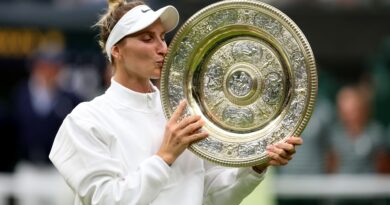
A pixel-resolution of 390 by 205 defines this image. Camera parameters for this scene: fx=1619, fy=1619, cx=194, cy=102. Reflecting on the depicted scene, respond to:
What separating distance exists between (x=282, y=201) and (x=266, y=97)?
5.49 metres

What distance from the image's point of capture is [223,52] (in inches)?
257

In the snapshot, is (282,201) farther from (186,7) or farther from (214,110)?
(214,110)

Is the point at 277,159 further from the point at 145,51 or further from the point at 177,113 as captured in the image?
the point at 145,51

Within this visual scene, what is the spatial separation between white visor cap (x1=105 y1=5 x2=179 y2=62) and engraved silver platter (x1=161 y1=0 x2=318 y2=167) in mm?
71

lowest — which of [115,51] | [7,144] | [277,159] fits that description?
[7,144]

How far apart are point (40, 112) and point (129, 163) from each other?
6.48 meters

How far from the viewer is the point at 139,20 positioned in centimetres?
646

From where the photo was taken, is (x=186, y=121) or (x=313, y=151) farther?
(x=313, y=151)

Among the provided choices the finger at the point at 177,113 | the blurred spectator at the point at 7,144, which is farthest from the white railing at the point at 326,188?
the finger at the point at 177,113

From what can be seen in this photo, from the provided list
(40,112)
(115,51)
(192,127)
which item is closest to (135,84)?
(115,51)

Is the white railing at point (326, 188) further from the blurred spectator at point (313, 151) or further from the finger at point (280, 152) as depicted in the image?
the finger at point (280, 152)

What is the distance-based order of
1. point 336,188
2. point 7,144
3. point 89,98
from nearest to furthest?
point 336,188
point 89,98
point 7,144

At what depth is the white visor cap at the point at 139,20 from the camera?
6.43 metres

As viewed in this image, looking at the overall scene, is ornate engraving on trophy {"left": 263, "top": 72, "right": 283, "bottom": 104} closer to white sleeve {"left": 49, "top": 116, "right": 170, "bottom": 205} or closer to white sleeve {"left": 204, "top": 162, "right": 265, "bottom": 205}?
white sleeve {"left": 204, "top": 162, "right": 265, "bottom": 205}
